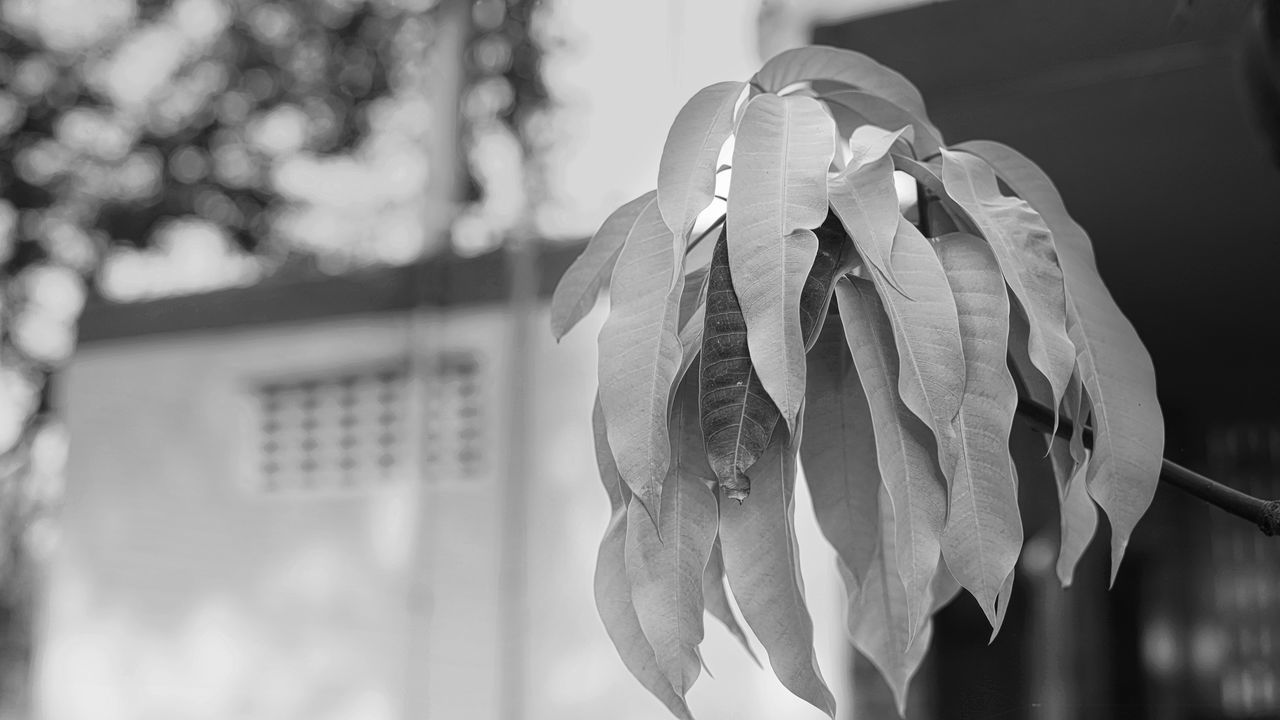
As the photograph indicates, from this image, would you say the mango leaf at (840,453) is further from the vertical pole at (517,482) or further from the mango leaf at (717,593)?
the vertical pole at (517,482)

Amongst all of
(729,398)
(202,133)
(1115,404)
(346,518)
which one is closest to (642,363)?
(729,398)

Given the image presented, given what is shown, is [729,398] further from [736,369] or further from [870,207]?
[870,207]

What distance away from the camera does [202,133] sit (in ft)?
11.4

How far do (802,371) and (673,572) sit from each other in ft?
0.44

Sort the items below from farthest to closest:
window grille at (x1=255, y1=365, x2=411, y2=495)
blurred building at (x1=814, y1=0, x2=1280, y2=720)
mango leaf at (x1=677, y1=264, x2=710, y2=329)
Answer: window grille at (x1=255, y1=365, x2=411, y2=495), blurred building at (x1=814, y1=0, x2=1280, y2=720), mango leaf at (x1=677, y1=264, x2=710, y2=329)

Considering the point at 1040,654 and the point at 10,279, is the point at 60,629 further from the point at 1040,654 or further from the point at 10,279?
the point at 1040,654

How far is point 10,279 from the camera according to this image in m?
3.78

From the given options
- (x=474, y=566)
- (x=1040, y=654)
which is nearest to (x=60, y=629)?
(x=474, y=566)

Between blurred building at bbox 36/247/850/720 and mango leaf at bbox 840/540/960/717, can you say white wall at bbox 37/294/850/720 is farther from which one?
→ mango leaf at bbox 840/540/960/717

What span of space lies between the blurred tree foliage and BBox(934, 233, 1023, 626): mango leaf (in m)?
2.08

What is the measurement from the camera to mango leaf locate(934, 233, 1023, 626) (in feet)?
2.02

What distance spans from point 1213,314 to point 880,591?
2.46 m

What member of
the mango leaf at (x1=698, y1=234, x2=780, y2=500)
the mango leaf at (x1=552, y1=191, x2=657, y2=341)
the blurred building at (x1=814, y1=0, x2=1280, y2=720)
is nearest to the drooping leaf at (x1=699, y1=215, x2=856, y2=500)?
the mango leaf at (x1=698, y1=234, x2=780, y2=500)

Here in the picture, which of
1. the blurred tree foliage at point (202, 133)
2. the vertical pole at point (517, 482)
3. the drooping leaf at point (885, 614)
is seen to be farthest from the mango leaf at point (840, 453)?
the blurred tree foliage at point (202, 133)
